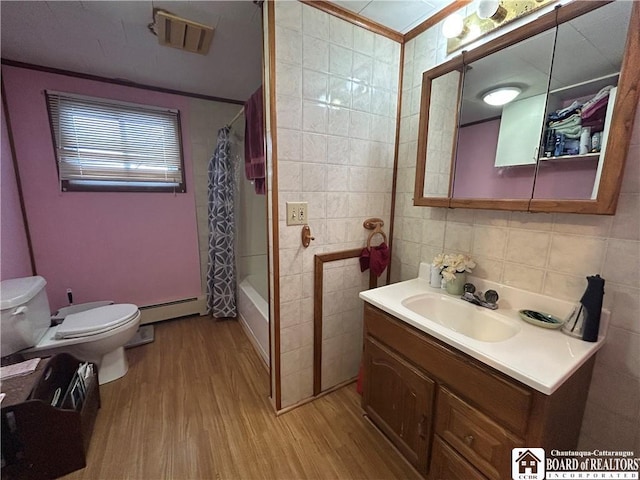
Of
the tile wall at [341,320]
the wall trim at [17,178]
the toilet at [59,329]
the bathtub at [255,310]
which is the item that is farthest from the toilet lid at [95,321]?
the tile wall at [341,320]

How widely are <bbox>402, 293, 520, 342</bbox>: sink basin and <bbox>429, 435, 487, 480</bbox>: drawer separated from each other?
18.2 inches

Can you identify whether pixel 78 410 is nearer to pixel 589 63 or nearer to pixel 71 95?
pixel 71 95

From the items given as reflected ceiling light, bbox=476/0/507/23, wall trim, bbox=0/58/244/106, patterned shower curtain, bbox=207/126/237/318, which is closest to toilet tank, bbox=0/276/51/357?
patterned shower curtain, bbox=207/126/237/318

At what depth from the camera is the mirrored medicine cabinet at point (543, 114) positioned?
833 mm

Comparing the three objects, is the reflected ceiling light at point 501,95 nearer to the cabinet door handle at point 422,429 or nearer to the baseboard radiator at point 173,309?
the cabinet door handle at point 422,429

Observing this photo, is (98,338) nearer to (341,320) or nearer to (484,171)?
(341,320)

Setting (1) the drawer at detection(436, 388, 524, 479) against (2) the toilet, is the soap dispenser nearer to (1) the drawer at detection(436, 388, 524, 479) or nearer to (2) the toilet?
(1) the drawer at detection(436, 388, 524, 479)

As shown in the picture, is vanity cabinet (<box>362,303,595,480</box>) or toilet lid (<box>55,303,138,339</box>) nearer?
vanity cabinet (<box>362,303,595,480</box>)

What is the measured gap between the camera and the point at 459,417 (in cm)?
93

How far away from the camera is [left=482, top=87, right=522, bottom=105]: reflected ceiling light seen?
3.59 feet

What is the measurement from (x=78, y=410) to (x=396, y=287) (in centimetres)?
174

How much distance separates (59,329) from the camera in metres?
1.64

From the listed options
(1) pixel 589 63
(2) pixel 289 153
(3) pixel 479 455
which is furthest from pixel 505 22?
(3) pixel 479 455

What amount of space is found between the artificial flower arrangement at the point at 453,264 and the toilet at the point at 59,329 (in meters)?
2.08
